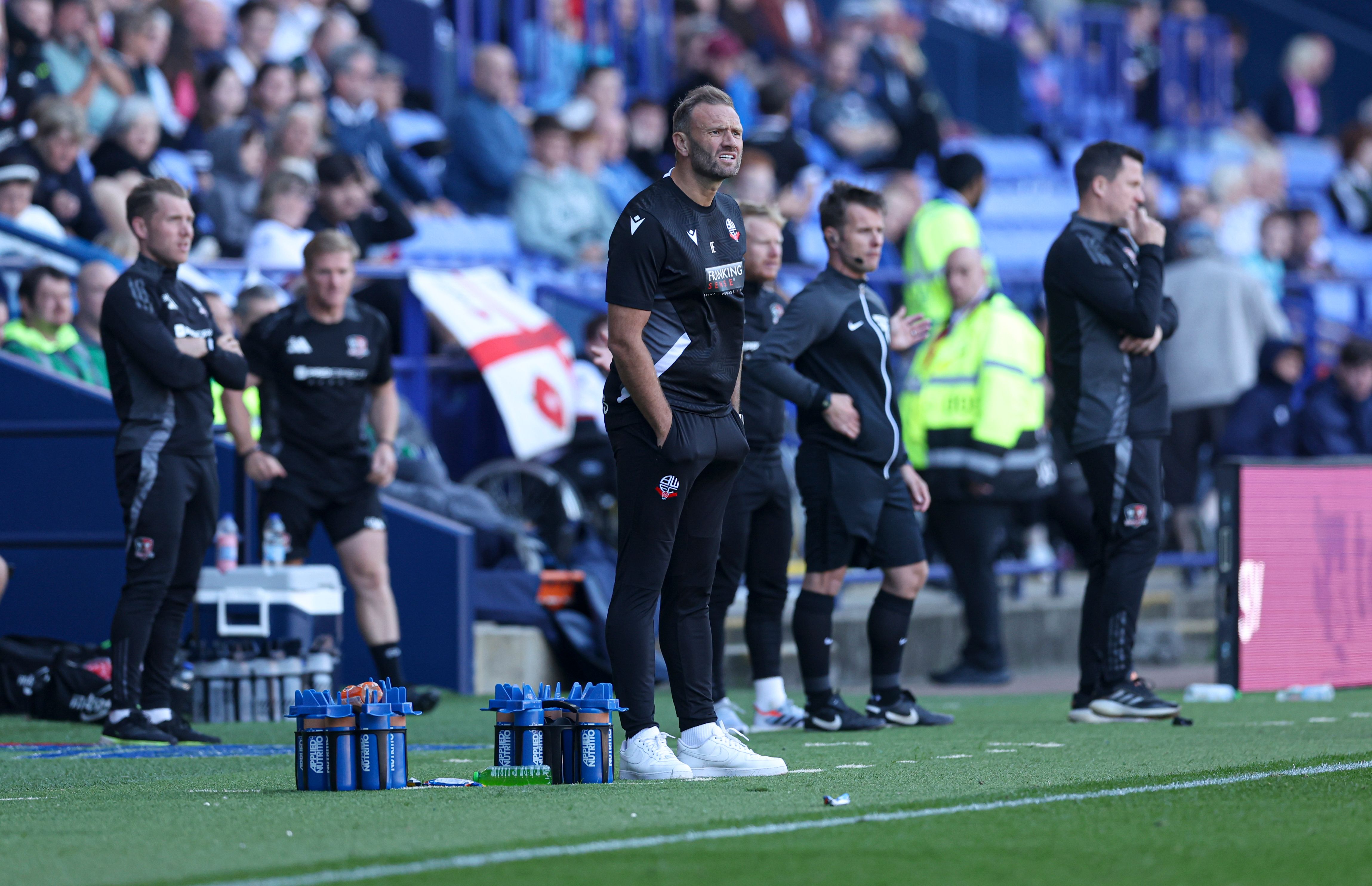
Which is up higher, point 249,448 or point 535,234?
point 535,234

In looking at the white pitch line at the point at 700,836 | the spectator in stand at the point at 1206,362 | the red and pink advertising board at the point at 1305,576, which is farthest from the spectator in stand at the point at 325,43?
the white pitch line at the point at 700,836

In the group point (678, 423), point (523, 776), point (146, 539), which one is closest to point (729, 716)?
point (523, 776)

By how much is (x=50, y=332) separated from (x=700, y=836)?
645 cm

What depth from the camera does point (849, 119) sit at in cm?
1770

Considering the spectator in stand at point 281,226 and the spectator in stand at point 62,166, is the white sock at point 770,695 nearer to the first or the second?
the spectator in stand at point 281,226

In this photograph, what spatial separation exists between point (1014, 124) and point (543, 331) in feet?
39.5

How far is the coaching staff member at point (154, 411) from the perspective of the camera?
764 centimetres

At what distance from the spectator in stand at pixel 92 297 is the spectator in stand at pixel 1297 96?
16.8 metres

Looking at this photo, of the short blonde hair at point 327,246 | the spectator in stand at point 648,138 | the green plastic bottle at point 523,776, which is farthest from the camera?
the spectator in stand at point 648,138

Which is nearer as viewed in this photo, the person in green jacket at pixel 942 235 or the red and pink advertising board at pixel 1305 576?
the red and pink advertising board at pixel 1305 576

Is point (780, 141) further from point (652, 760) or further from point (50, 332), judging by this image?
point (652, 760)

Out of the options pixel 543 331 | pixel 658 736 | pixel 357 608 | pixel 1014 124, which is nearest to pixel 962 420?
pixel 543 331

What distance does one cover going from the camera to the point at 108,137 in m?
11.6

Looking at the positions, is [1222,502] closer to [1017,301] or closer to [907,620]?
[907,620]
